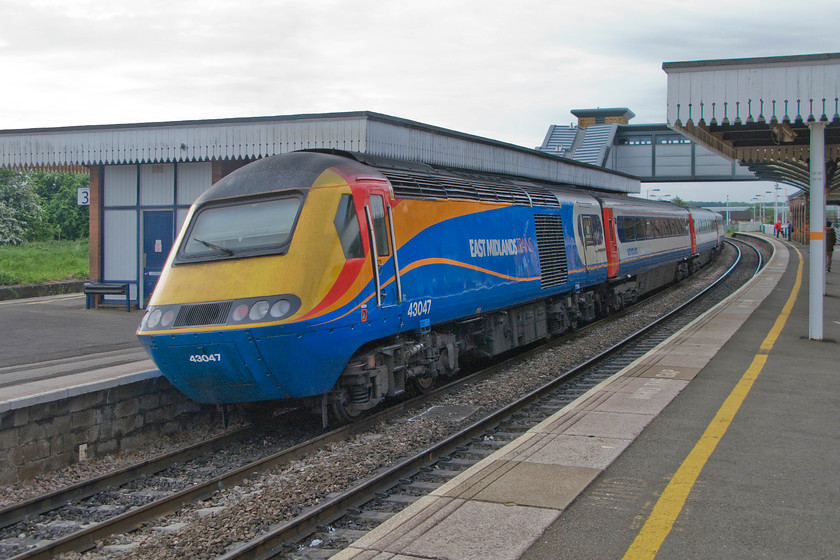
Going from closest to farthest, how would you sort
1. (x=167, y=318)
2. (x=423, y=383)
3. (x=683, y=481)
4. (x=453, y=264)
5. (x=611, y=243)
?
(x=683, y=481) < (x=167, y=318) < (x=453, y=264) < (x=423, y=383) < (x=611, y=243)

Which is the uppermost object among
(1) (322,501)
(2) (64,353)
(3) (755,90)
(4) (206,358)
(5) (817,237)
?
(3) (755,90)

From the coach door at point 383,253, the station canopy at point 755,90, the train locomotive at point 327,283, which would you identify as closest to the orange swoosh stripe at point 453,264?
the train locomotive at point 327,283

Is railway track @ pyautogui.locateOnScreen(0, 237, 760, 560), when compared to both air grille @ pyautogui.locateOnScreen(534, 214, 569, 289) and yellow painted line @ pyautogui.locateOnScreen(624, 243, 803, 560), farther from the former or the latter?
air grille @ pyautogui.locateOnScreen(534, 214, 569, 289)

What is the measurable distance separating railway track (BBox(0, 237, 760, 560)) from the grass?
66.3 feet

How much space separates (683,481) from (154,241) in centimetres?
1569

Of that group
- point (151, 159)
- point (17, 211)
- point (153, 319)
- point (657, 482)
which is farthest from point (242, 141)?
point (17, 211)

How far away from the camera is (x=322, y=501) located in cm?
658

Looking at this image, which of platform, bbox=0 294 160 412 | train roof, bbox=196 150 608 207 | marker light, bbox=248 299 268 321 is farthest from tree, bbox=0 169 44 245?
marker light, bbox=248 299 268 321

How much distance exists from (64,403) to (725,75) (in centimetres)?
1118

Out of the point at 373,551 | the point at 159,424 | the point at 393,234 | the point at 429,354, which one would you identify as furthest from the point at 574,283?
the point at 373,551

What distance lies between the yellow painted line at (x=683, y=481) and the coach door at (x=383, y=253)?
3.60 meters

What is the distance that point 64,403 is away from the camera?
8.16m

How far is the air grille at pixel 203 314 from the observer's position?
7.80m

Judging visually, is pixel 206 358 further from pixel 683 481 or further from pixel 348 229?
pixel 683 481
